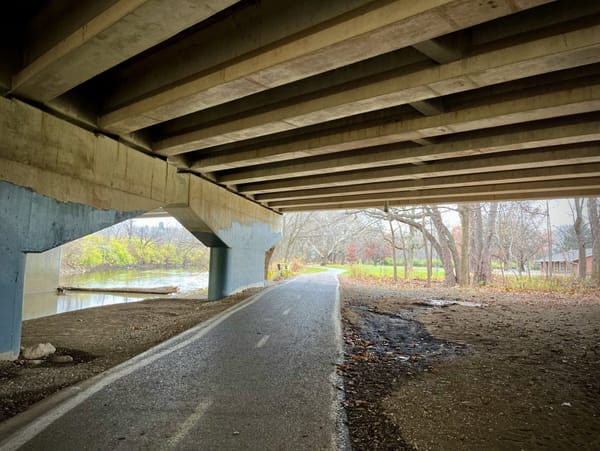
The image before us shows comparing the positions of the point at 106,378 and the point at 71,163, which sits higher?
the point at 71,163

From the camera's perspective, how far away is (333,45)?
476 centimetres

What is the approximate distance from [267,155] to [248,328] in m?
4.67

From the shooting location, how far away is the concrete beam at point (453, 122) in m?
6.25

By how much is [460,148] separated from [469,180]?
13.5 ft

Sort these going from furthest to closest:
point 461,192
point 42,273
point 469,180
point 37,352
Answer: point 42,273 < point 461,192 < point 469,180 < point 37,352

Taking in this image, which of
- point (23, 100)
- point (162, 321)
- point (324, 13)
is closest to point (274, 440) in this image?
point (324, 13)

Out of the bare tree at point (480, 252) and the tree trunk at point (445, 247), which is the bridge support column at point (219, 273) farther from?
the bare tree at point (480, 252)

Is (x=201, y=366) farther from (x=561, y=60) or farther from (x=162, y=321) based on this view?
(x=561, y=60)

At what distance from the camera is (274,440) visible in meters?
3.43

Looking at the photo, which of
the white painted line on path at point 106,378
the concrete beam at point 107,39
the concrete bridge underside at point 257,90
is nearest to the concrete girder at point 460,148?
the concrete bridge underside at point 257,90

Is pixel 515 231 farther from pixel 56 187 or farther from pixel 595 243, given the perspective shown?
pixel 56 187

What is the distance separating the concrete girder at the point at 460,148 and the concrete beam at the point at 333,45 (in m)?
4.91

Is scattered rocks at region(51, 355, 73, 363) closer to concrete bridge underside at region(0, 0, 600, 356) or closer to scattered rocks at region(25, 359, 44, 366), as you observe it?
→ scattered rocks at region(25, 359, 44, 366)

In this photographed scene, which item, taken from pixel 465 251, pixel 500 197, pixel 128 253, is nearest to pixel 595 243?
pixel 465 251
